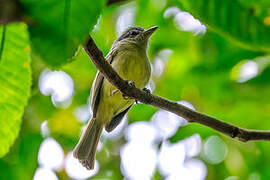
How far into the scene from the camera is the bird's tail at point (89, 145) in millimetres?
4457

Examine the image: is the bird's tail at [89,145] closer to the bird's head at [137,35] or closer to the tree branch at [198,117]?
the bird's head at [137,35]

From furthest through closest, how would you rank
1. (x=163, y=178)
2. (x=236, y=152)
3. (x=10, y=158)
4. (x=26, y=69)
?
(x=163, y=178) → (x=236, y=152) → (x=10, y=158) → (x=26, y=69)

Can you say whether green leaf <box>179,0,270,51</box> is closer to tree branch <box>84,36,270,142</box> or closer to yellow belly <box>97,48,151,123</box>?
tree branch <box>84,36,270,142</box>

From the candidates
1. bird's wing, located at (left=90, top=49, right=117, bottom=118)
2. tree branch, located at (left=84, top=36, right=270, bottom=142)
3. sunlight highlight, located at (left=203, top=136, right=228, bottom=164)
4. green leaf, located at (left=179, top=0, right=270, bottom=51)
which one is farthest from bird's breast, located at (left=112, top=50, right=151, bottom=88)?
green leaf, located at (left=179, top=0, right=270, bottom=51)

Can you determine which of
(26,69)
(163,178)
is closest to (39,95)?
(163,178)

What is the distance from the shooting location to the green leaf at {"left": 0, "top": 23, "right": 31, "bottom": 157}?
1388 mm

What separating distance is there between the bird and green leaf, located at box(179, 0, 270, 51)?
9.82 ft

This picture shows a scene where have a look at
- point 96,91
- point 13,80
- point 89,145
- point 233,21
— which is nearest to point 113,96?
point 96,91

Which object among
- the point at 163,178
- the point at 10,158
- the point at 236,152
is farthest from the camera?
the point at 163,178

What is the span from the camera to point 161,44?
505cm

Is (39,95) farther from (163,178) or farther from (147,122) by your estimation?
(163,178)

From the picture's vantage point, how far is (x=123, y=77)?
180 inches

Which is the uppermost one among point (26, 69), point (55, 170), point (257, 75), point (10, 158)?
point (26, 69)

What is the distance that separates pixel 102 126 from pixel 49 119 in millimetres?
657
